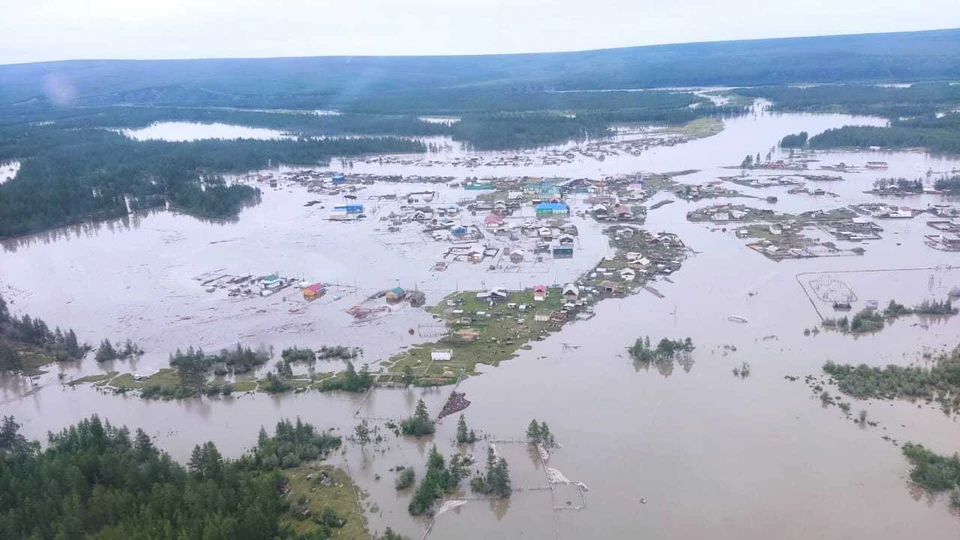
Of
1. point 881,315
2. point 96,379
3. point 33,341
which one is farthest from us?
point 33,341

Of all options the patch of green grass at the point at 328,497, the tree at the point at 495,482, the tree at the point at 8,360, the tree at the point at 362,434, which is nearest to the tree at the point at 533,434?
the tree at the point at 495,482

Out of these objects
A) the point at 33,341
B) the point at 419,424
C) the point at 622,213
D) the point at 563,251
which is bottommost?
the point at 419,424

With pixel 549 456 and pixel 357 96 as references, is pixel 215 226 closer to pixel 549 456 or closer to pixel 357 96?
pixel 549 456

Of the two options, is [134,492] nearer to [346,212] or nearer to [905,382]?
[905,382]

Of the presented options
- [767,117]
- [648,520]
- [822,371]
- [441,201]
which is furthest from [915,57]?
[648,520]

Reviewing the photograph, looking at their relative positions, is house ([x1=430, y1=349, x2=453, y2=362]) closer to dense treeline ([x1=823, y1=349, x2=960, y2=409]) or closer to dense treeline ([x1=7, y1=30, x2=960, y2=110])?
dense treeline ([x1=823, y1=349, x2=960, y2=409])

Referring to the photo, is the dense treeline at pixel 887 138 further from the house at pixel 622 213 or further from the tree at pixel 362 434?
the tree at pixel 362 434

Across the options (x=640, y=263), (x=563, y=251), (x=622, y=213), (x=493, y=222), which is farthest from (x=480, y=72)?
(x=640, y=263)
